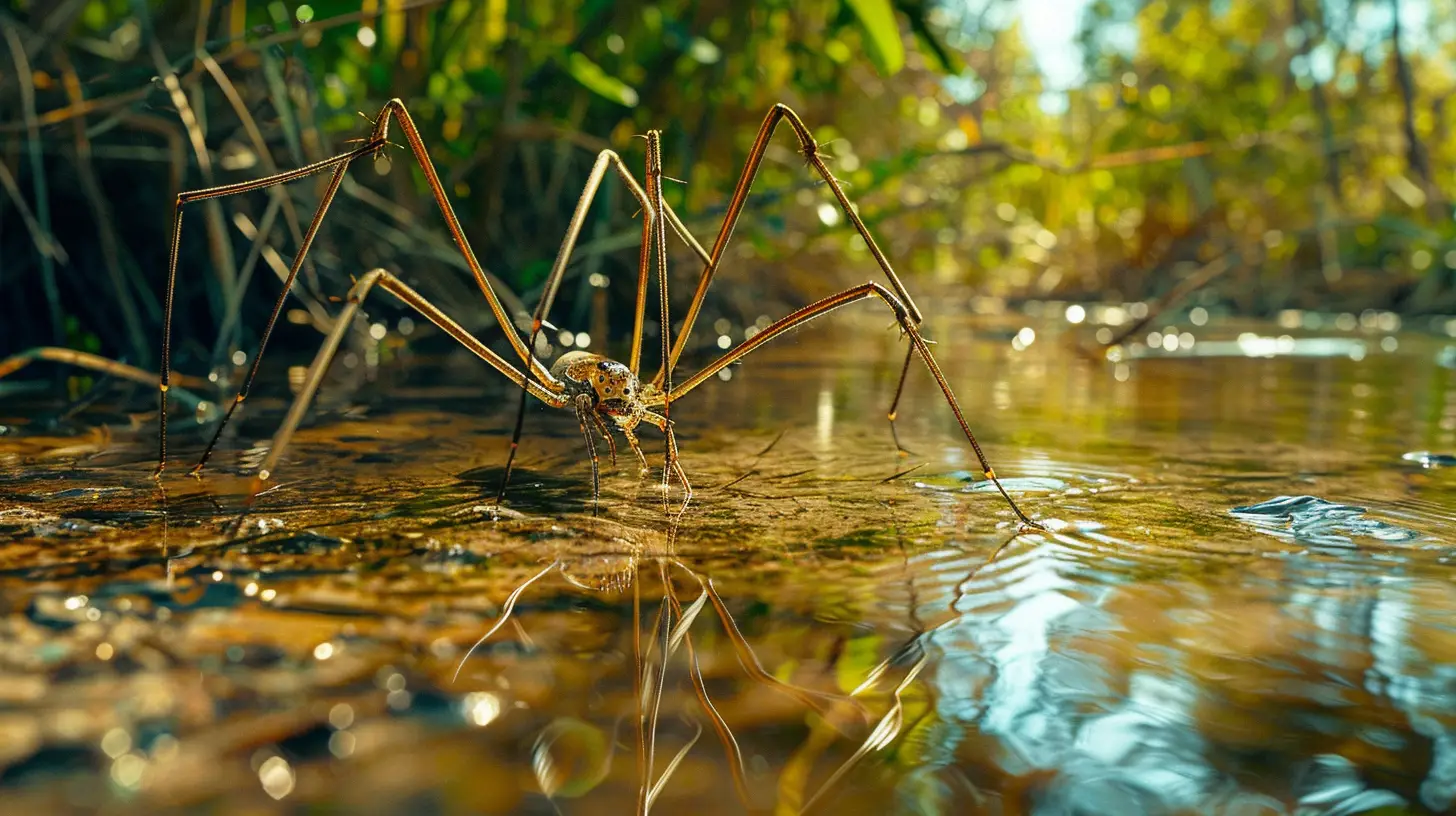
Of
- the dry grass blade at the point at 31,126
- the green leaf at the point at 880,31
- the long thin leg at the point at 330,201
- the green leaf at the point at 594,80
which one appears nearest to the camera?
the long thin leg at the point at 330,201

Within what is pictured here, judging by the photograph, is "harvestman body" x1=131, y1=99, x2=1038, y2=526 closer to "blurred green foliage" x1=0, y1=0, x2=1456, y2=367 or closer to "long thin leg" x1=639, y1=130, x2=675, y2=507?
"long thin leg" x1=639, y1=130, x2=675, y2=507

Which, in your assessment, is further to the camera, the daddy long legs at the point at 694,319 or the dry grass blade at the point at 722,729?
the daddy long legs at the point at 694,319

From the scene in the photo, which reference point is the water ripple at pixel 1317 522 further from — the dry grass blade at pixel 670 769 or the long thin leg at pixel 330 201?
the long thin leg at pixel 330 201

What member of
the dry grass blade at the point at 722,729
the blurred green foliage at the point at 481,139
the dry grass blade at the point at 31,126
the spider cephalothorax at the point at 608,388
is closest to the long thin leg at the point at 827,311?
the spider cephalothorax at the point at 608,388

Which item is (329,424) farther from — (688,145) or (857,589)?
(688,145)

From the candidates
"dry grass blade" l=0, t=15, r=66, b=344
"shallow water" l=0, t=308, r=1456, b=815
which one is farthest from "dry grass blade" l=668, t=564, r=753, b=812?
"dry grass blade" l=0, t=15, r=66, b=344

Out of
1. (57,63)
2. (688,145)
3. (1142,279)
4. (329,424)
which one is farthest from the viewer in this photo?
(1142,279)

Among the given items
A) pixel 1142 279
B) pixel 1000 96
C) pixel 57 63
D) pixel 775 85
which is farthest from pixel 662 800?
pixel 1142 279
